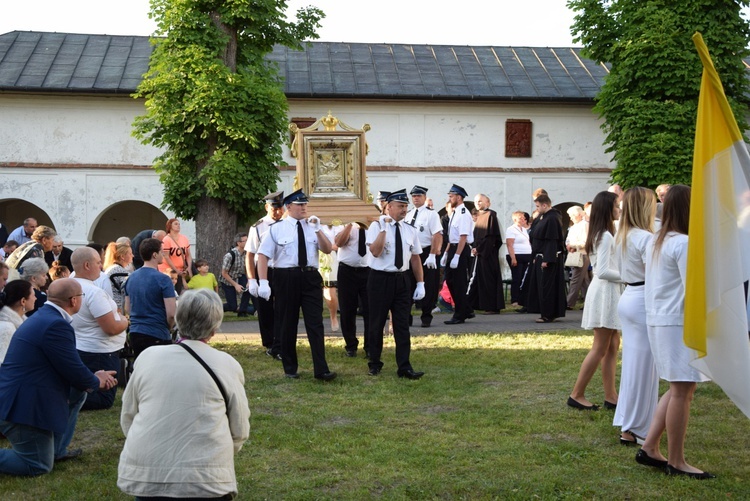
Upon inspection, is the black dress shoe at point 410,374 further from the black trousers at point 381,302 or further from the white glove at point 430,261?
the white glove at point 430,261

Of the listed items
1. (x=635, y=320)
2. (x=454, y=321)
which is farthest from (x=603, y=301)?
(x=454, y=321)

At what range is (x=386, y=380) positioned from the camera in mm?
10281

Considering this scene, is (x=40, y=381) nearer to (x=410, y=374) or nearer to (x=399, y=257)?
(x=410, y=374)

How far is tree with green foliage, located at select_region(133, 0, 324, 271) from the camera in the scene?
73.0ft

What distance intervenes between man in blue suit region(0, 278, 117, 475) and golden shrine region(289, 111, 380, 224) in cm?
688

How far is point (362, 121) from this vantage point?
31.2 meters

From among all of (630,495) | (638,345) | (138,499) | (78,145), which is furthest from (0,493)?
(78,145)

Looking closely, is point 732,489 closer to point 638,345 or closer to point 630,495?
point 630,495

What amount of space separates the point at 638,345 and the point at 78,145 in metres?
25.9

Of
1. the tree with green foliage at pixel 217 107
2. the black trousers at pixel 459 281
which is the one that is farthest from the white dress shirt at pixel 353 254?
the tree with green foliage at pixel 217 107

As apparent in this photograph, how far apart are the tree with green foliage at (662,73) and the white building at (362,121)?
3.29 meters

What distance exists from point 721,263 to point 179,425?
342 cm

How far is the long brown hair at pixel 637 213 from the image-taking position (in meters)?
7.01

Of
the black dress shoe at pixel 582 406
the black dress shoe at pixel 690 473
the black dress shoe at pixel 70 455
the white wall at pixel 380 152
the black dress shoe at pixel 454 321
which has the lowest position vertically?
the black dress shoe at pixel 70 455
